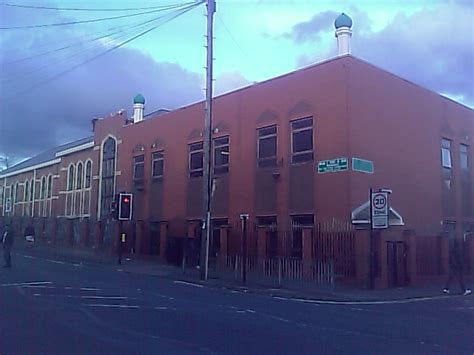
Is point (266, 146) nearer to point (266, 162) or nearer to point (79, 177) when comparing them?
point (266, 162)

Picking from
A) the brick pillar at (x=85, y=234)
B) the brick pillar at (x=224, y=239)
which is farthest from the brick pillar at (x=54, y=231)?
the brick pillar at (x=224, y=239)

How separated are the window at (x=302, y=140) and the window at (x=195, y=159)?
745 cm

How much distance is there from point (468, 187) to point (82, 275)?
21.3 metres

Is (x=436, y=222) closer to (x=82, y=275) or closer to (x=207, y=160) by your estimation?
(x=207, y=160)

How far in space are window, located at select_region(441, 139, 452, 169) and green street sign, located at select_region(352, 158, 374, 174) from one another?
6.96m

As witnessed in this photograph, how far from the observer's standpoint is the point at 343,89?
27.2 meters

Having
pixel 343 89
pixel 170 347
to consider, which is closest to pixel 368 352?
pixel 170 347

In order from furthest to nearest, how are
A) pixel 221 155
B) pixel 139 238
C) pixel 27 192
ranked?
1. pixel 27 192
2. pixel 139 238
3. pixel 221 155

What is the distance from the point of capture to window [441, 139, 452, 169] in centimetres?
3297

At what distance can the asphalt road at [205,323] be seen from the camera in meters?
9.85

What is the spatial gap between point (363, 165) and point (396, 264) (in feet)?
14.9

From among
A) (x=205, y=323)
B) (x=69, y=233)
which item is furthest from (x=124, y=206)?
(x=205, y=323)

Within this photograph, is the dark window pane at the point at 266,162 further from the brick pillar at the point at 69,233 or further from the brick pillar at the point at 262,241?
the brick pillar at the point at 69,233

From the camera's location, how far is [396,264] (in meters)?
24.8
